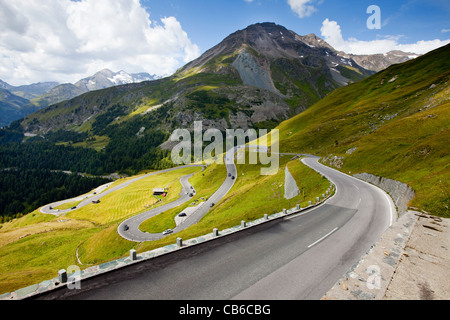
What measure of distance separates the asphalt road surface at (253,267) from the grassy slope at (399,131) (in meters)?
12.7

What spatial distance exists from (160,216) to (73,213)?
64464mm

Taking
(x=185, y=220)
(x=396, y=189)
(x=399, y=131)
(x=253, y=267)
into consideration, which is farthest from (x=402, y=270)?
(x=399, y=131)

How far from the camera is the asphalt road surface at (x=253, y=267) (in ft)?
32.4

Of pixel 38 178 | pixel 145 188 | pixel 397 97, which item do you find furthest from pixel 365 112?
pixel 38 178

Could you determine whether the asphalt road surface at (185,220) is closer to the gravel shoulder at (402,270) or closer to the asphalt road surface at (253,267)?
the asphalt road surface at (253,267)

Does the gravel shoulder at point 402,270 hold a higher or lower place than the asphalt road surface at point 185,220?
higher

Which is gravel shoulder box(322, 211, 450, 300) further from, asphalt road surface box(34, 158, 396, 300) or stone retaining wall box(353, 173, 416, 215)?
stone retaining wall box(353, 173, 416, 215)

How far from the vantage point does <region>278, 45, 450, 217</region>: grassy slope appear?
28.5 m

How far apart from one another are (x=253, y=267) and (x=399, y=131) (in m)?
64.0

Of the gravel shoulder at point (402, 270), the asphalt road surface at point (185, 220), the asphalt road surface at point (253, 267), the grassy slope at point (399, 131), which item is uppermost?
the grassy slope at point (399, 131)

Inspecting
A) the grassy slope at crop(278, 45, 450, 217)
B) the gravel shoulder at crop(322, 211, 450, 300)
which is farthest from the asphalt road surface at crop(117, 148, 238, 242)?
the gravel shoulder at crop(322, 211, 450, 300)

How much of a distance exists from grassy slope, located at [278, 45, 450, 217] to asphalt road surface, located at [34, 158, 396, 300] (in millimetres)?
12714

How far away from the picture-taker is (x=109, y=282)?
33.7 feet

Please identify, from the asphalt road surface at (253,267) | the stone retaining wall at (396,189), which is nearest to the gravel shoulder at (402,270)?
the asphalt road surface at (253,267)
